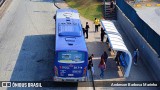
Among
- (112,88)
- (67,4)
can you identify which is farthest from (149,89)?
(67,4)

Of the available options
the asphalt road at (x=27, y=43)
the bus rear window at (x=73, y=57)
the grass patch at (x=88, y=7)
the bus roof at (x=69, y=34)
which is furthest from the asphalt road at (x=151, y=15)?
the bus rear window at (x=73, y=57)

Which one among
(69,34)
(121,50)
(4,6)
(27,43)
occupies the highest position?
(69,34)

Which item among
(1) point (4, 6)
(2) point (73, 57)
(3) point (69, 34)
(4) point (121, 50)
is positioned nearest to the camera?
(2) point (73, 57)

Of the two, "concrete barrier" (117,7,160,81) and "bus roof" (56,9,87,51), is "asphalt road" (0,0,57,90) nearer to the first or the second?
"bus roof" (56,9,87,51)

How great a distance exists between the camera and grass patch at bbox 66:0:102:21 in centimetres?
4147

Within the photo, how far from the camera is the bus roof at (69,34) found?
2214cm

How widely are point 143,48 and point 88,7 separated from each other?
18.1 m

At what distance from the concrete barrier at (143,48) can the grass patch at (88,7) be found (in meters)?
5.27

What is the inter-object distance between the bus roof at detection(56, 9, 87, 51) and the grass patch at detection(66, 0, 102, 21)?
1284 cm

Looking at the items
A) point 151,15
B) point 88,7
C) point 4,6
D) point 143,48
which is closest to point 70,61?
point 143,48

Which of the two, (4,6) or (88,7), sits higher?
(88,7)

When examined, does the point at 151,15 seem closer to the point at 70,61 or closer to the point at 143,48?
the point at 143,48

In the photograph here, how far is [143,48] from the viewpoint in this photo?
1089 inches

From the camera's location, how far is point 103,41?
31797 millimetres
